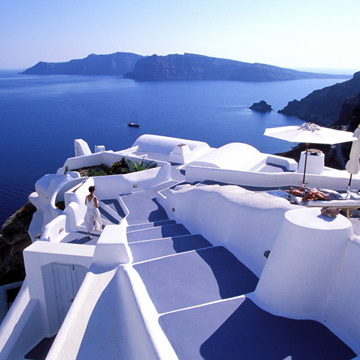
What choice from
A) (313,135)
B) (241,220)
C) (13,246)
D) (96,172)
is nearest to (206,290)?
(241,220)

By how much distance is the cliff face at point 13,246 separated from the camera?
911 inches

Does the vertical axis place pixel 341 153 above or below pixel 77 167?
below

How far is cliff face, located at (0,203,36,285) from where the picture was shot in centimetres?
2314

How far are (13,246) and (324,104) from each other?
9079 centimetres

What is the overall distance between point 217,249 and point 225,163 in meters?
8.33

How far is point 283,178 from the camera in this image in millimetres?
11531

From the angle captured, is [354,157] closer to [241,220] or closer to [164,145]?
[241,220]

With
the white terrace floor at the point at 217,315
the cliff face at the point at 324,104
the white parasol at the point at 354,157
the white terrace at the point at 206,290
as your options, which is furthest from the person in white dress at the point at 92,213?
the cliff face at the point at 324,104

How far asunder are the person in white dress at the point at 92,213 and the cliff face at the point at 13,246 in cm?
1597

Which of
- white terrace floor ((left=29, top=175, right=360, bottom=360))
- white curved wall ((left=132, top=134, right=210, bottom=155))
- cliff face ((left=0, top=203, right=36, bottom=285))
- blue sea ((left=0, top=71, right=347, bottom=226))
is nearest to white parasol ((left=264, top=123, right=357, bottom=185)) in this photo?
white terrace floor ((left=29, top=175, right=360, bottom=360))

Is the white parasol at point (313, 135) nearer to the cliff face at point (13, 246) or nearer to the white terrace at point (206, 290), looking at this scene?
the white terrace at point (206, 290)

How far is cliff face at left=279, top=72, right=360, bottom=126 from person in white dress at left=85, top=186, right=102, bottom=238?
8753 centimetres

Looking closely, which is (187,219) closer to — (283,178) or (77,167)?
(283,178)

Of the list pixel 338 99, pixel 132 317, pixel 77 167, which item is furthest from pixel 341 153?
pixel 338 99
